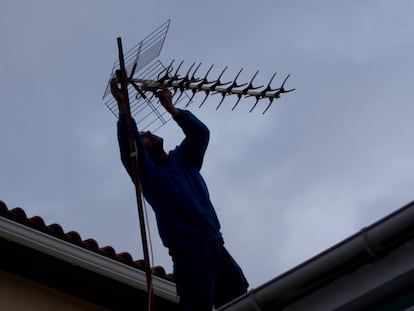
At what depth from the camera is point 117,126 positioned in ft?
22.3

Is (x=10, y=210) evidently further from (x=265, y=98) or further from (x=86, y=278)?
(x=265, y=98)

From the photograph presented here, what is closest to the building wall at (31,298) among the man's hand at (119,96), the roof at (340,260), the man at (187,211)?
the man at (187,211)

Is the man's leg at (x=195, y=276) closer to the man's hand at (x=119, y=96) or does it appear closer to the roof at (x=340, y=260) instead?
the man's hand at (x=119, y=96)

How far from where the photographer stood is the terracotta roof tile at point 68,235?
7703 mm

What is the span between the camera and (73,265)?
7914 mm

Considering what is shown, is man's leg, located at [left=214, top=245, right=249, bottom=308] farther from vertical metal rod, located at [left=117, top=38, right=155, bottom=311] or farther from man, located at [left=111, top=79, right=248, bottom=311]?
vertical metal rod, located at [left=117, top=38, right=155, bottom=311]

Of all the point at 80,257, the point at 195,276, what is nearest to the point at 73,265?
the point at 80,257

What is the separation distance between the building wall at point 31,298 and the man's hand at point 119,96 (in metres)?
1.83

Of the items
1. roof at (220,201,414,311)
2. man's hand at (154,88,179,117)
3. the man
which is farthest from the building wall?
roof at (220,201,414,311)

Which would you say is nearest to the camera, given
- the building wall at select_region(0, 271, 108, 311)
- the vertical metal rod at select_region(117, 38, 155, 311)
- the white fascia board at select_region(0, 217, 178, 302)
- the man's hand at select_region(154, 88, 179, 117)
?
the vertical metal rod at select_region(117, 38, 155, 311)

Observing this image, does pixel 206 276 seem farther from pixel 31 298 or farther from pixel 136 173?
pixel 31 298

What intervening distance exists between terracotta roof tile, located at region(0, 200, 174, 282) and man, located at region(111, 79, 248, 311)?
929mm

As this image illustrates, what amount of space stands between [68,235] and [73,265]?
8.8 inches

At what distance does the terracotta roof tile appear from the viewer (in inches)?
303
